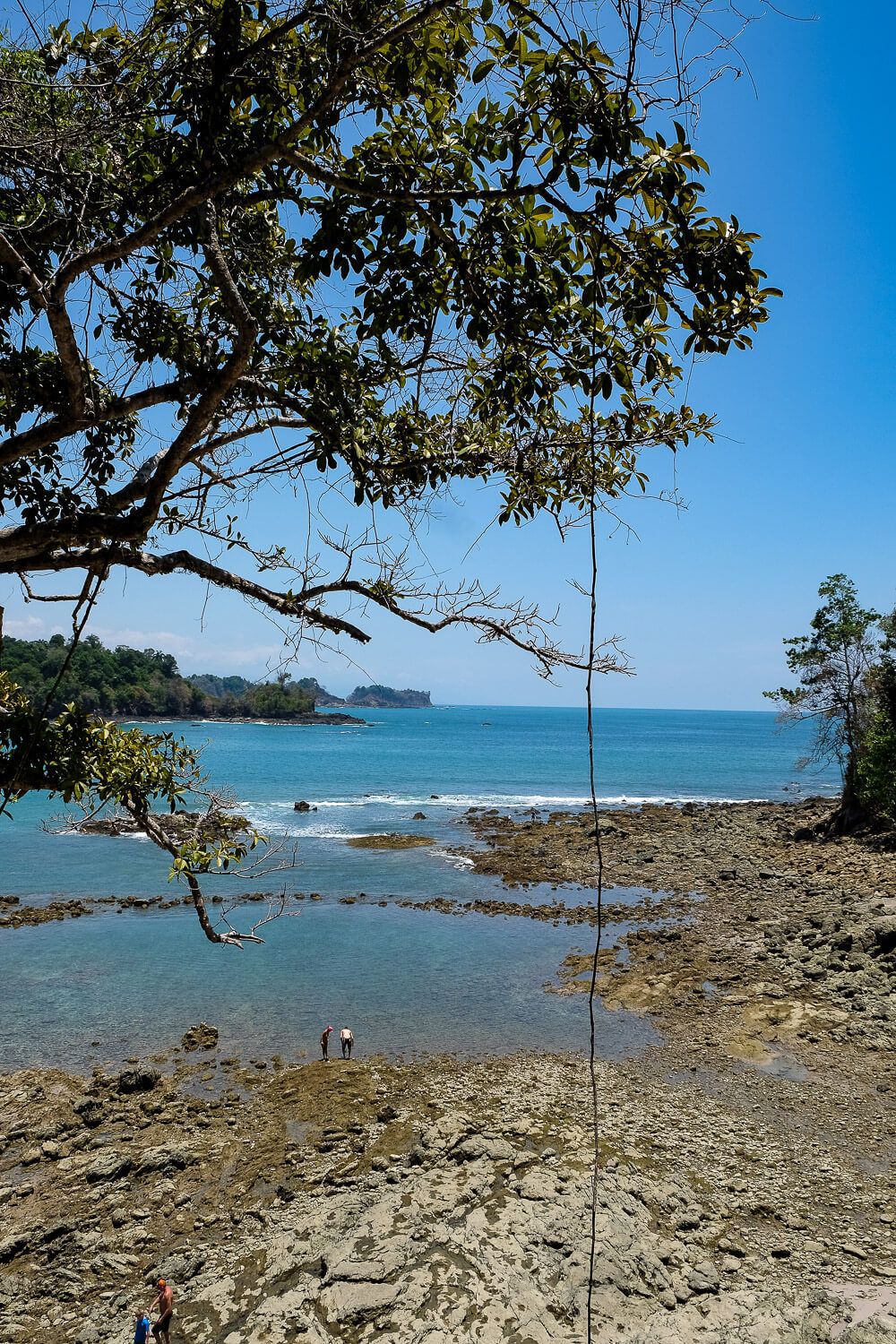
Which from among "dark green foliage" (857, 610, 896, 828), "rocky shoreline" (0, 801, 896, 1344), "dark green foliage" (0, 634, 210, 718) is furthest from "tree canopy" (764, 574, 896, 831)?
"dark green foliage" (0, 634, 210, 718)

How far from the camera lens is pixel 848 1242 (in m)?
7.64

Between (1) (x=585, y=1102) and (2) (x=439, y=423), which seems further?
(1) (x=585, y=1102)

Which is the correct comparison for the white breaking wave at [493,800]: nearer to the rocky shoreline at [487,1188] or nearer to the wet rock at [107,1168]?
the rocky shoreline at [487,1188]

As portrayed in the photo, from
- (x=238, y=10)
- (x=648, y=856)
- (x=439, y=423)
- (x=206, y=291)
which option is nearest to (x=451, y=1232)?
(x=439, y=423)

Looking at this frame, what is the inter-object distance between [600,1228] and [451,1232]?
1.44 metres

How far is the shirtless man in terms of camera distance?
6.71 m

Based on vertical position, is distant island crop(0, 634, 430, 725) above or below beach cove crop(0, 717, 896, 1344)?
above

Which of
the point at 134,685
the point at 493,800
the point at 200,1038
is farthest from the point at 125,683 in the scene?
the point at 200,1038

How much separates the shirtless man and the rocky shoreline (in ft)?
0.43

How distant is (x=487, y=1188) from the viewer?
8.34m

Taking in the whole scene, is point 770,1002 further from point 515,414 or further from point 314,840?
point 314,840

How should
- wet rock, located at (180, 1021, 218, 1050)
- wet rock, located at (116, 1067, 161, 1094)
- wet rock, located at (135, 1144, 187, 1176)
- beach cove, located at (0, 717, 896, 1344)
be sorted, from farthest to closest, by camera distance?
wet rock, located at (180, 1021, 218, 1050), wet rock, located at (116, 1067, 161, 1094), wet rock, located at (135, 1144, 187, 1176), beach cove, located at (0, 717, 896, 1344)

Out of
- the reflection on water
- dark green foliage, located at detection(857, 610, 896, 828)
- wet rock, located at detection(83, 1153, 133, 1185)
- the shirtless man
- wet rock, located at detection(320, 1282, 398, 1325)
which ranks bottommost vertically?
the reflection on water

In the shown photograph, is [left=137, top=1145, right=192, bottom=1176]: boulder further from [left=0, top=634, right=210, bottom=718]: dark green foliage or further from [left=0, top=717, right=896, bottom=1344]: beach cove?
[left=0, top=634, right=210, bottom=718]: dark green foliage
